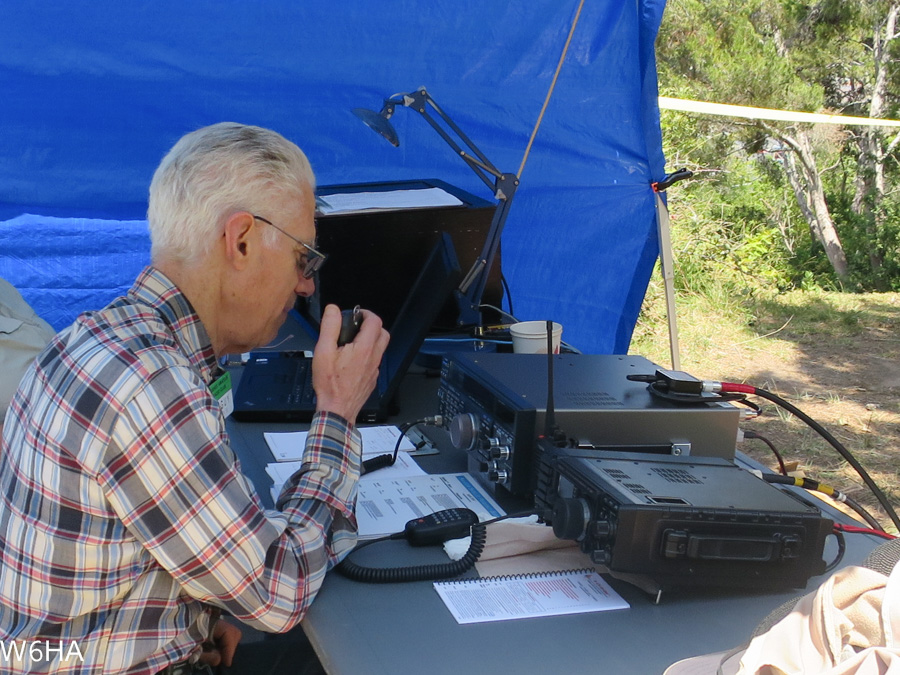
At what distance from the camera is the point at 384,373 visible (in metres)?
2.03

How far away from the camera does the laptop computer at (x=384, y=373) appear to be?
6.15 feet

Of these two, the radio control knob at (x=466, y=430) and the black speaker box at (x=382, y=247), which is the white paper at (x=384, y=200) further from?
the radio control knob at (x=466, y=430)

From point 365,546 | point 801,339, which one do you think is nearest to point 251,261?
point 365,546

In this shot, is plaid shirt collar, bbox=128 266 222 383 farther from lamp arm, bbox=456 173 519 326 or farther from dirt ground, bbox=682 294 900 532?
dirt ground, bbox=682 294 900 532

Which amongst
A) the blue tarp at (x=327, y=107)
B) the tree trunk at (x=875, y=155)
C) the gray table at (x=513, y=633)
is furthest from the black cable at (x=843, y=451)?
the tree trunk at (x=875, y=155)

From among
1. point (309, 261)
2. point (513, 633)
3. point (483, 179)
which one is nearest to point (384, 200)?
point (483, 179)

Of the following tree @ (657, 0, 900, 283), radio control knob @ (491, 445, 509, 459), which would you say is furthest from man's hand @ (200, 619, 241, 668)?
tree @ (657, 0, 900, 283)

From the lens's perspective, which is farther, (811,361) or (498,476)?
(811,361)

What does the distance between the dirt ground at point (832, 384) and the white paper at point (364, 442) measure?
214 centimetres

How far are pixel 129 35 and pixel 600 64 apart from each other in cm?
148

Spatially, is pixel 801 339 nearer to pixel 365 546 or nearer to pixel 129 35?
pixel 129 35

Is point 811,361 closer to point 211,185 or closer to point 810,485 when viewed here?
point 810,485

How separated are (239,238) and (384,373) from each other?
2.77 feet

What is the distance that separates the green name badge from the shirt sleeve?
0.68 metres
